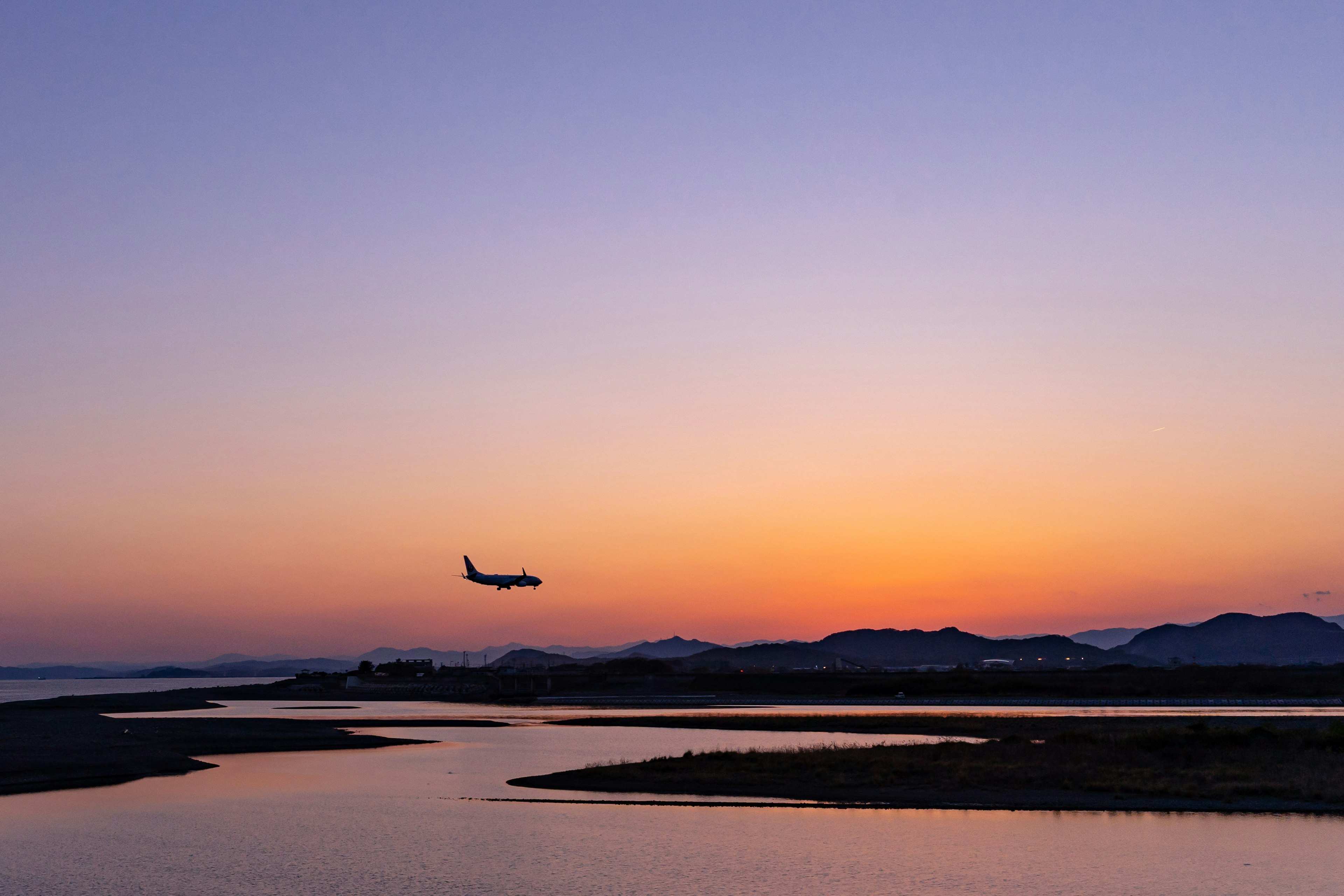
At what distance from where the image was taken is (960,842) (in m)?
34.4

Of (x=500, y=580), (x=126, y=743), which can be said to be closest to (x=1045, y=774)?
(x=126, y=743)

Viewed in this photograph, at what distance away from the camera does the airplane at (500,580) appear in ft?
561

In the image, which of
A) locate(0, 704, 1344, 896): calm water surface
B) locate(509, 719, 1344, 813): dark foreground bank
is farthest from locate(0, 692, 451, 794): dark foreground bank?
locate(509, 719, 1344, 813): dark foreground bank

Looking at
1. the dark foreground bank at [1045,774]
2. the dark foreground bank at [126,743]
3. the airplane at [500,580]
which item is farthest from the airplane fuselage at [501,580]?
the dark foreground bank at [1045,774]

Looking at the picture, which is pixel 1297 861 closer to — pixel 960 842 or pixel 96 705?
pixel 960 842

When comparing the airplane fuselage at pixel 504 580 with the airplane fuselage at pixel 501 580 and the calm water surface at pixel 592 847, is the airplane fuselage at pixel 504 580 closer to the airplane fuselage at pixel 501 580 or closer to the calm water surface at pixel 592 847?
the airplane fuselage at pixel 501 580

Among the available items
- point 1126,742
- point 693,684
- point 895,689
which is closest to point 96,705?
point 693,684

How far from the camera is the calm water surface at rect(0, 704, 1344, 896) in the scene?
28.5m

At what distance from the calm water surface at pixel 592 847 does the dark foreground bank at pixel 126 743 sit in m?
5.83

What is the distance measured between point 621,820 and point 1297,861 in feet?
69.2

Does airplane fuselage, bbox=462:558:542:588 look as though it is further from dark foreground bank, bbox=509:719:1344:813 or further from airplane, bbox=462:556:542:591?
dark foreground bank, bbox=509:719:1344:813

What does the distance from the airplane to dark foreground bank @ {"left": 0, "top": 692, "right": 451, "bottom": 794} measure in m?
60.5

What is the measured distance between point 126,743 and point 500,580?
103603 mm

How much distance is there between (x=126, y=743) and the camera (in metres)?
69.4
